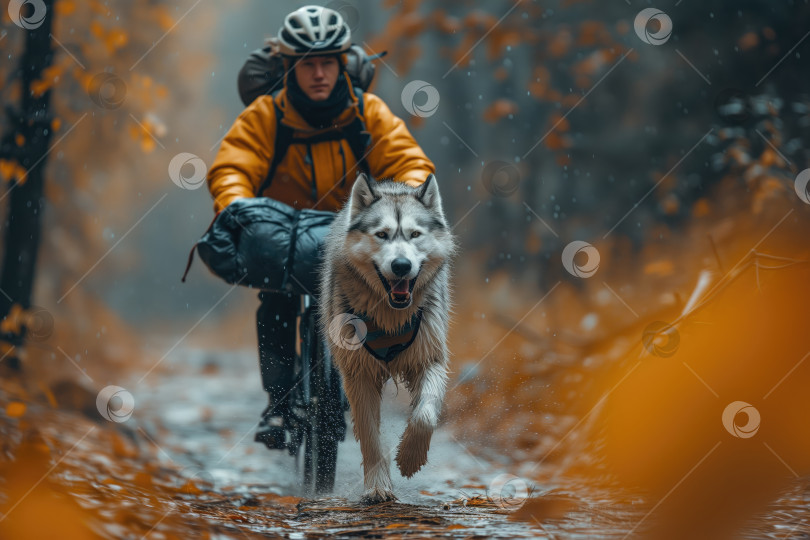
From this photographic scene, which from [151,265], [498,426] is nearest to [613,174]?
[498,426]

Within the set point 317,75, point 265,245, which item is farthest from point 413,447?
point 317,75

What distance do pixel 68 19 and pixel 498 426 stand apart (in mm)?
6708

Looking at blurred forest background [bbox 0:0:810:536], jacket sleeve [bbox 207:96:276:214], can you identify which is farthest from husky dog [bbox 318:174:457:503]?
blurred forest background [bbox 0:0:810:536]

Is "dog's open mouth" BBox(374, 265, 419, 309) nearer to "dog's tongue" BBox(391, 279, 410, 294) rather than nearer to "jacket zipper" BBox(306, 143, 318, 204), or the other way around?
"dog's tongue" BBox(391, 279, 410, 294)

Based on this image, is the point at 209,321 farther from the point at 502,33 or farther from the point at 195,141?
the point at 502,33

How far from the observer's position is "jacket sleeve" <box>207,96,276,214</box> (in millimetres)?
4977

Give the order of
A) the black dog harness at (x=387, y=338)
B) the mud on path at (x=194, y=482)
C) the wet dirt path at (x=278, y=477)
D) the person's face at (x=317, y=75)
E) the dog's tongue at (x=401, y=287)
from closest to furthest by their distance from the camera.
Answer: the mud on path at (x=194, y=482)
the wet dirt path at (x=278, y=477)
the dog's tongue at (x=401, y=287)
the black dog harness at (x=387, y=338)
the person's face at (x=317, y=75)

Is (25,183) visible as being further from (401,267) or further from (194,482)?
(401,267)

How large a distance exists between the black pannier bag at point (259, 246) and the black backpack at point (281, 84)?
700mm

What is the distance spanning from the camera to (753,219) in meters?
7.54

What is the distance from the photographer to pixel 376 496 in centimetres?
441

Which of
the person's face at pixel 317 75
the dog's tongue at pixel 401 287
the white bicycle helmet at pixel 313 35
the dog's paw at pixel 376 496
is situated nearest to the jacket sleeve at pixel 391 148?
the person's face at pixel 317 75

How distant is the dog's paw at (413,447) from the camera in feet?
13.5

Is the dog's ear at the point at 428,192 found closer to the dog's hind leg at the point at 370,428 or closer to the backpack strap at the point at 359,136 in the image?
the backpack strap at the point at 359,136
